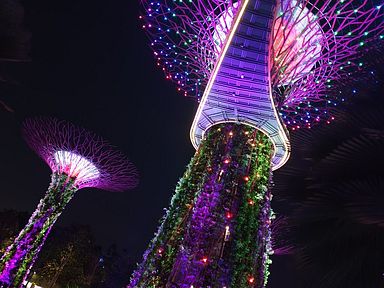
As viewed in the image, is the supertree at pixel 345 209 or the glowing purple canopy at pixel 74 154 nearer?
the supertree at pixel 345 209

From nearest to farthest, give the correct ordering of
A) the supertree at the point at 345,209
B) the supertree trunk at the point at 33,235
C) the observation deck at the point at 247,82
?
the supertree at the point at 345,209
the observation deck at the point at 247,82
the supertree trunk at the point at 33,235

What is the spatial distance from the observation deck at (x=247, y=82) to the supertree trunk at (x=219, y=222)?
37cm

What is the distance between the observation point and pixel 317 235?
618cm

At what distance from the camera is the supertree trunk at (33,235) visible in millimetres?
15273

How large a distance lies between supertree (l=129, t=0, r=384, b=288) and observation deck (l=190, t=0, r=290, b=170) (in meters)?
0.02

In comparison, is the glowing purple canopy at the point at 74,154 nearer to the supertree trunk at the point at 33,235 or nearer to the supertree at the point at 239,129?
the supertree trunk at the point at 33,235

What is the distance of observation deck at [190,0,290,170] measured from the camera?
793 cm

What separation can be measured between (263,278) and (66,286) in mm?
28174

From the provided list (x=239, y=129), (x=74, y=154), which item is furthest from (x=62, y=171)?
(x=239, y=129)

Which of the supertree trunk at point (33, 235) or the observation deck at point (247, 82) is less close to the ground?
the observation deck at point (247, 82)

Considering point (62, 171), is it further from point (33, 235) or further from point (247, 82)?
point (247, 82)

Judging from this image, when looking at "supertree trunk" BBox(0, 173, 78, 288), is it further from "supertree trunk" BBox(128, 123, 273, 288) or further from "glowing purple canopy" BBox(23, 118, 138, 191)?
"supertree trunk" BBox(128, 123, 273, 288)

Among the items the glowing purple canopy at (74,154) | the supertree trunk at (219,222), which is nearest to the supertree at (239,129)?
the supertree trunk at (219,222)

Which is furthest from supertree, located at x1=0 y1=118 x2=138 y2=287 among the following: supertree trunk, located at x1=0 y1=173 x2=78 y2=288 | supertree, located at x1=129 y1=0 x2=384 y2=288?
supertree, located at x1=129 y1=0 x2=384 y2=288
